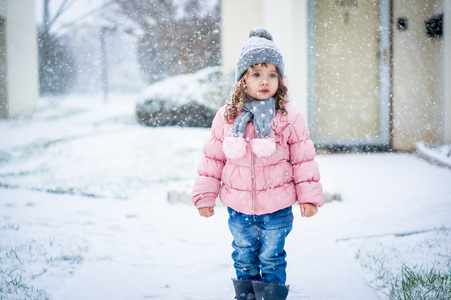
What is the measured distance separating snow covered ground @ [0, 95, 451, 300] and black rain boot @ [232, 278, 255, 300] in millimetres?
261

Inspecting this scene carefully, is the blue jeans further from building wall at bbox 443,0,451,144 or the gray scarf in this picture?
building wall at bbox 443,0,451,144

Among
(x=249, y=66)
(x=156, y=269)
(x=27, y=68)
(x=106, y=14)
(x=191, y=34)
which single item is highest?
(x=106, y=14)

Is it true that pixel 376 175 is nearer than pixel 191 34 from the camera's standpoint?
Yes

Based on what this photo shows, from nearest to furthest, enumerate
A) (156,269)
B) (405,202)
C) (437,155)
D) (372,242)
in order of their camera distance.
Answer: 1. (156,269)
2. (372,242)
3. (405,202)
4. (437,155)

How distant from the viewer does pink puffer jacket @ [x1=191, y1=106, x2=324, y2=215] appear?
1861 millimetres

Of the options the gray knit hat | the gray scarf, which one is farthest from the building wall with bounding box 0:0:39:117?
the gray scarf

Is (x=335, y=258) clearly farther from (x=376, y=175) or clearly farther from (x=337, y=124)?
(x=337, y=124)

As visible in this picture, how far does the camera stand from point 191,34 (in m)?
11.5

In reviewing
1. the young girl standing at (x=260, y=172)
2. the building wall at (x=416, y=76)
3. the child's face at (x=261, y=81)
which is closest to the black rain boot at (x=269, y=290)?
the young girl standing at (x=260, y=172)

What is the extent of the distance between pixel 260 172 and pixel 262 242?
33cm

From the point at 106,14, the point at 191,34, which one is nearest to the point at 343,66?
the point at 191,34

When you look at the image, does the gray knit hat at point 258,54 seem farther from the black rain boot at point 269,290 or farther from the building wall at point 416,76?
the building wall at point 416,76

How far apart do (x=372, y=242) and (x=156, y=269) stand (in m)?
1.48

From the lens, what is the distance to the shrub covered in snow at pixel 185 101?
7.86m
